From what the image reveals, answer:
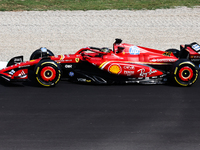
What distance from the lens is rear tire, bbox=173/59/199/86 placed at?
1058cm

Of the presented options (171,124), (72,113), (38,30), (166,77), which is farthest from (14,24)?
(171,124)

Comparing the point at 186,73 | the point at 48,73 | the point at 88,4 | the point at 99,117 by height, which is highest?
the point at 88,4

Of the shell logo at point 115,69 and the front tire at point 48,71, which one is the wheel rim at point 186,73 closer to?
the shell logo at point 115,69

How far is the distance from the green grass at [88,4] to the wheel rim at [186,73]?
11.0 m

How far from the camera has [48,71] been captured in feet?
33.8

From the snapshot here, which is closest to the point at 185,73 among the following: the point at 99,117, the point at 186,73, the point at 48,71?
the point at 186,73

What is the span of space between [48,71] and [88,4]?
40.0ft

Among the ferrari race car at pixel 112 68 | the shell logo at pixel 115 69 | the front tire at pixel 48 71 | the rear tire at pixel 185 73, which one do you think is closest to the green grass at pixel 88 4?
the ferrari race car at pixel 112 68

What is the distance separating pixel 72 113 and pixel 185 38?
1064cm

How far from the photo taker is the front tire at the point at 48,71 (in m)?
10.3

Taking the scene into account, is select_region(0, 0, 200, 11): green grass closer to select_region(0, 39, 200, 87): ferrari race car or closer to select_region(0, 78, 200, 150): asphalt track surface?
select_region(0, 39, 200, 87): ferrari race car

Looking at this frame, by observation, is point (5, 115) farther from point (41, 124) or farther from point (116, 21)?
point (116, 21)

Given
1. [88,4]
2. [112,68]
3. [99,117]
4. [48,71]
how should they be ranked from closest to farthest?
[99,117], [48,71], [112,68], [88,4]

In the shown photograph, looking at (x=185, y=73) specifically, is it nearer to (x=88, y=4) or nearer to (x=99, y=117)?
(x=99, y=117)
